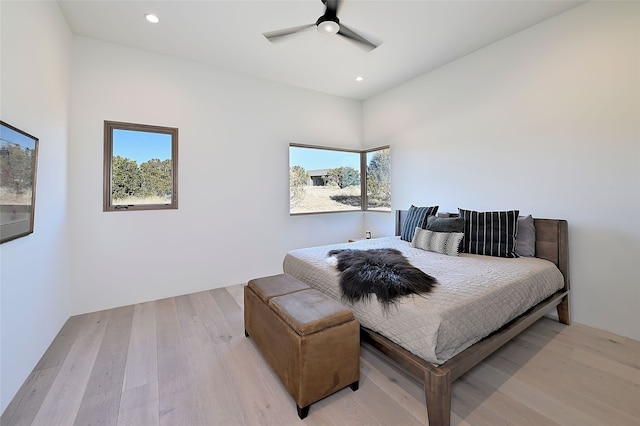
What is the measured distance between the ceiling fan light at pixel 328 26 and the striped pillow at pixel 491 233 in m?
2.35

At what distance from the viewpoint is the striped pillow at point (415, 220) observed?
3441mm

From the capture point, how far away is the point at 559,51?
262 cm

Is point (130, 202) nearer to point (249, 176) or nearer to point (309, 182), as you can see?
point (249, 176)

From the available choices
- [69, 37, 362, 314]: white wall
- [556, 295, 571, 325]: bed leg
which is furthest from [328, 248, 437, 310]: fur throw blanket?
[69, 37, 362, 314]: white wall

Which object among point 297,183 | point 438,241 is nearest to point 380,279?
point 438,241

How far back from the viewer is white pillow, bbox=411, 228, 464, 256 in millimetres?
2799

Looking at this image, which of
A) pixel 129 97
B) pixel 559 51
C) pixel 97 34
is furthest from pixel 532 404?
pixel 97 34

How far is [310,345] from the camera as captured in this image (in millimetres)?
1495

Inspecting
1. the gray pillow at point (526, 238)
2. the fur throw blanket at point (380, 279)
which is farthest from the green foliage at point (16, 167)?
the gray pillow at point (526, 238)

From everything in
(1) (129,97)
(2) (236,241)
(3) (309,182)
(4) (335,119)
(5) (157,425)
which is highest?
(4) (335,119)

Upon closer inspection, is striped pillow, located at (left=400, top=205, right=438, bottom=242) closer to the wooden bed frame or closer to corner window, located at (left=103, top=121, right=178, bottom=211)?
the wooden bed frame

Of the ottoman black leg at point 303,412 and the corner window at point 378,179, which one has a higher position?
the corner window at point 378,179

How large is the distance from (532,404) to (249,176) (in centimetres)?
363

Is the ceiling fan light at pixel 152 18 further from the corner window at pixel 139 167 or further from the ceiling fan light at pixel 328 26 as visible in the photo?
the ceiling fan light at pixel 328 26
